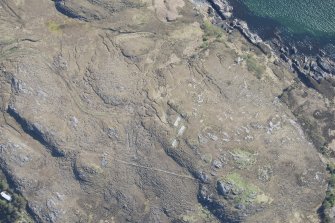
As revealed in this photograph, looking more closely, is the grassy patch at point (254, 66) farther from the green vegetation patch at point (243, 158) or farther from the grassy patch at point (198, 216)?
the grassy patch at point (198, 216)

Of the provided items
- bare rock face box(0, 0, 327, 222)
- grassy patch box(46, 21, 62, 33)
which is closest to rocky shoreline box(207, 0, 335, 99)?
bare rock face box(0, 0, 327, 222)

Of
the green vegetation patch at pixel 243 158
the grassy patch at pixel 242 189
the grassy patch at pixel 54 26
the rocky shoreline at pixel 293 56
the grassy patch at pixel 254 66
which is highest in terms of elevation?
the rocky shoreline at pixel 293 56

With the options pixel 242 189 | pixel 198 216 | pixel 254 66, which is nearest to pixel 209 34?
pixel 254 66

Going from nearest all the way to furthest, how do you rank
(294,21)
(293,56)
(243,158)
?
(243,158) → (293,56) → (294,21)

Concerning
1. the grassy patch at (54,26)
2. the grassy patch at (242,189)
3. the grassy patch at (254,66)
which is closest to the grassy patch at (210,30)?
the grassy patch at (254,66)

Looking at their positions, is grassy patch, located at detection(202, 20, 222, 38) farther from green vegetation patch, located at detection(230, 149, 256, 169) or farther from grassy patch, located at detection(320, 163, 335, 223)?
grassy patch, located at detection(320, 163, 335, 223)

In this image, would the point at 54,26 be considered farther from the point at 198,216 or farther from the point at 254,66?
the point at 198,216
